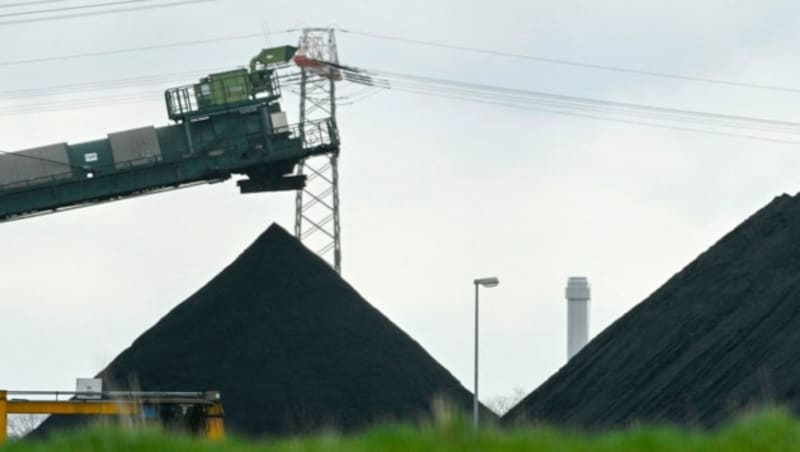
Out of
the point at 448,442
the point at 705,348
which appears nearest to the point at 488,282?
the point at 705,348

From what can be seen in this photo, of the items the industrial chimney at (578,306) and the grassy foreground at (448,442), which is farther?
the industrial chimney at (578,306)

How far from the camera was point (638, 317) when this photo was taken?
4272 cm

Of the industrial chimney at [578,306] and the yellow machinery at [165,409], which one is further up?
the industrial chimney at [578,306]

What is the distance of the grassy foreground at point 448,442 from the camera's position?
11.5 metres

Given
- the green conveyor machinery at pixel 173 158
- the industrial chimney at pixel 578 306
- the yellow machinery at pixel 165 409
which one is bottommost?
the yellow machinery at pixel 165 409

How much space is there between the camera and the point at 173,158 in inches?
1593

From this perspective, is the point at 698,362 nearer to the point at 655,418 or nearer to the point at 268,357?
the point at 655,418

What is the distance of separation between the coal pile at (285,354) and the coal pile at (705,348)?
13.6 ft

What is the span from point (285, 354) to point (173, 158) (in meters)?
7.67

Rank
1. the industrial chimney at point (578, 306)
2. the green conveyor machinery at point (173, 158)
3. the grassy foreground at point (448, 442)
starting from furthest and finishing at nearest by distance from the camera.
Answer: the industrial chimney at point (578, 306)
the green conveyor machinery at point (173, 158)
the grassy foreground at point (448, 442)

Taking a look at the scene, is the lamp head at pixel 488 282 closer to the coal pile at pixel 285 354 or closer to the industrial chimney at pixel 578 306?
the coal pile at pixel 285 354

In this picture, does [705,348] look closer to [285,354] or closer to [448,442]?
[285,354]

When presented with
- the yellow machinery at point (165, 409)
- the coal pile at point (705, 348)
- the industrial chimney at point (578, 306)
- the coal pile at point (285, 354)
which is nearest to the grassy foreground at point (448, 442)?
the coal pile at point (705, 348)

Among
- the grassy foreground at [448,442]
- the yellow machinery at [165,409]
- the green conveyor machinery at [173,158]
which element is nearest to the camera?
the grassy foreground at [448,442]
